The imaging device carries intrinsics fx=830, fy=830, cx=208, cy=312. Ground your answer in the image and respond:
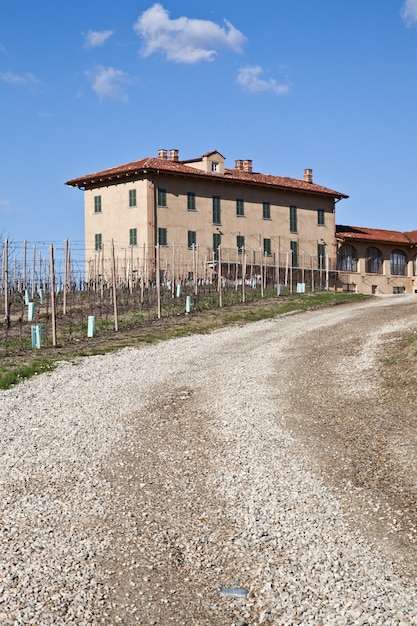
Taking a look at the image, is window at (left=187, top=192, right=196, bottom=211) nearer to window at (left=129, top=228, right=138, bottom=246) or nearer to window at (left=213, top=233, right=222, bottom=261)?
window at (left=213, top=233, right=222, bottom=261)

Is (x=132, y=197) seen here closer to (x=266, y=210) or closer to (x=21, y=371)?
(x=266, y=210)

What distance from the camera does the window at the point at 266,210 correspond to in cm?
5456

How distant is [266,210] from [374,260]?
409 inches

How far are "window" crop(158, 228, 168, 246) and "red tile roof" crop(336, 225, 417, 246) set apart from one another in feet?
48.4

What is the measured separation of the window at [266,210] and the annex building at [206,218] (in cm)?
5

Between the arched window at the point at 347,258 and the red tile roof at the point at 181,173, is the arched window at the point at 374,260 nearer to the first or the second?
the arched window at the point at 347,258

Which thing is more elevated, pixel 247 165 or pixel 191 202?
pixel 247 165

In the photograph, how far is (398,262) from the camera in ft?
202

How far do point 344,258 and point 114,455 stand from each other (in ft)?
158

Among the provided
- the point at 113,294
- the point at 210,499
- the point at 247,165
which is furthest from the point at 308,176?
the point at 210,499

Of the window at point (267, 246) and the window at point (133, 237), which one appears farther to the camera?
the window at point (267, 246)

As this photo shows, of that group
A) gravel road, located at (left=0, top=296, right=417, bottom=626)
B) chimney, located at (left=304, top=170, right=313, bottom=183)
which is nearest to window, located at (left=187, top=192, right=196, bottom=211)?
chimney, located at (left=304, top=170, right=313, bottom=183)

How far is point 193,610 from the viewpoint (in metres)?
7.64

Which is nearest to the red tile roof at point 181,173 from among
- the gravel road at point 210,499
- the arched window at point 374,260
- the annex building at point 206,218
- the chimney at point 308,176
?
the annex building at point 206,218
